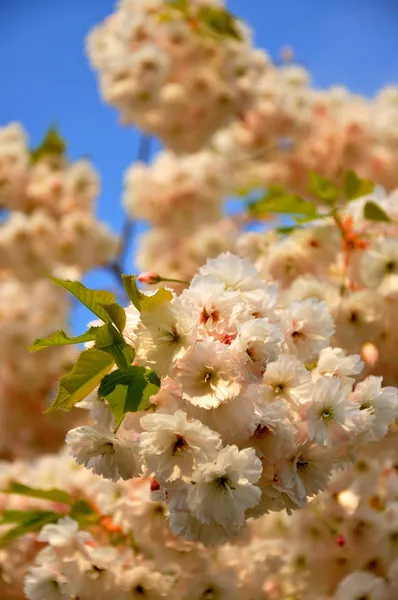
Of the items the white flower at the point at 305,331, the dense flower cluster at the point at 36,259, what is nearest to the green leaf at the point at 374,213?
the white flower at the point at 305,331

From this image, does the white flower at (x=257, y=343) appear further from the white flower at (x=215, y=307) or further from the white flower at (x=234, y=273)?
the white flower at (x=234, y=273)

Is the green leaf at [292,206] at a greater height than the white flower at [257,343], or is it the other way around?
the green leaf at [292,206]

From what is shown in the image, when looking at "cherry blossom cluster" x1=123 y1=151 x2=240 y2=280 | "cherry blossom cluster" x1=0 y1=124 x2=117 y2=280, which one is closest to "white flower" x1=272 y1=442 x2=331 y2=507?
"cherry blossom cluster" x1=123 y1=151 x2=240 y2=280

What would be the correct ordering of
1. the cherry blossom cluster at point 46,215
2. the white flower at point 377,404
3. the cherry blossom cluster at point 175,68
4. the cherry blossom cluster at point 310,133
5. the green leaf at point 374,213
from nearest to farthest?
the white flower at point 377,404 → the green leaf at point 374,213 → the cherry blossom cluster at point 175,68 → the cherry blossom cluster at point 46,215 → the cherry blossom cluster at point 310,133

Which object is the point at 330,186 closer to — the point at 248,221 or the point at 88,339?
the point at 88,339

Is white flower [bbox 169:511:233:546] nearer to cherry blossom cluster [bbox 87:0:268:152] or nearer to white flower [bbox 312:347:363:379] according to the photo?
white flower [bbox 312:347:363:379]

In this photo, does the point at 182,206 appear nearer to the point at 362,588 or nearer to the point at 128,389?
the point at 362,588
